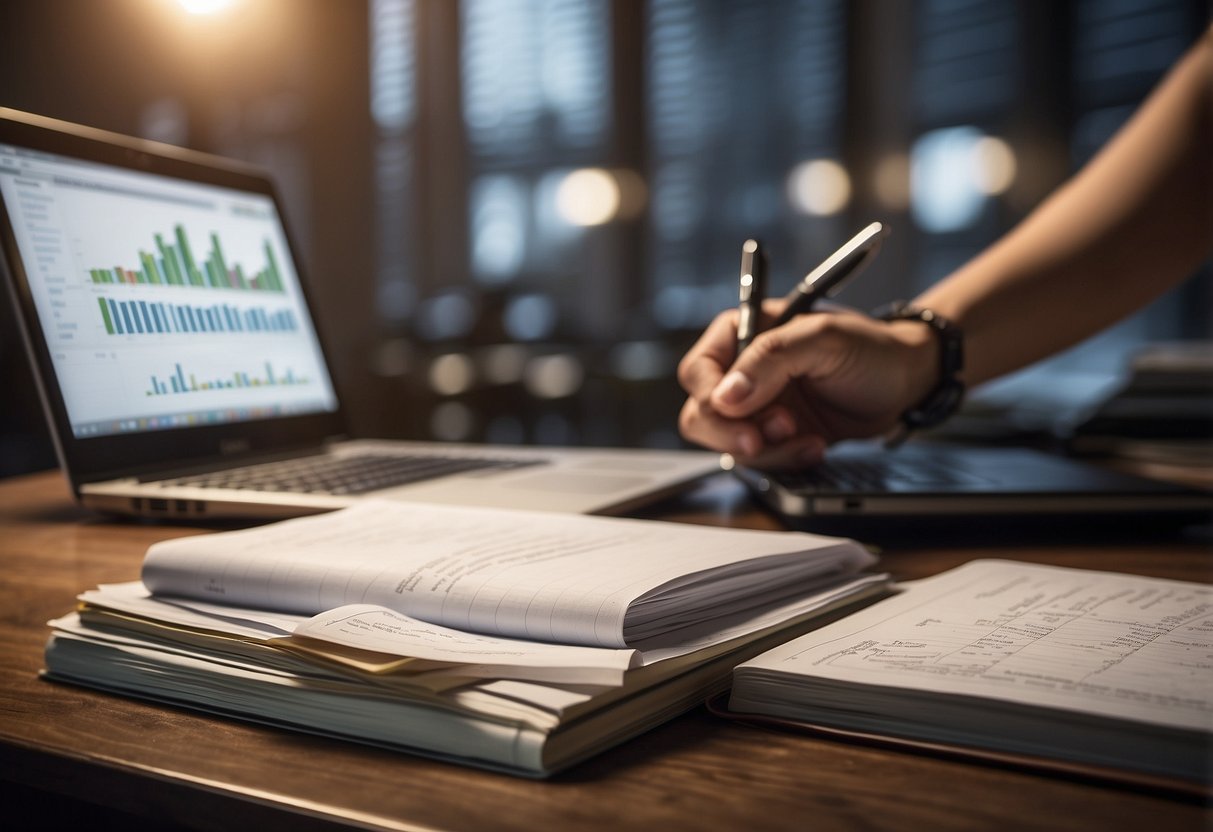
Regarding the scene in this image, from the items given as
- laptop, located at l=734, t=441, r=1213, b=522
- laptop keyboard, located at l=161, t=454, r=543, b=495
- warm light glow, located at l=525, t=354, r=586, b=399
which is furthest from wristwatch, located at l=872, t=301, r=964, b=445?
warm light glow, located at l=525, t=354, r=586, b=399

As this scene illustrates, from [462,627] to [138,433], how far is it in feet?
1.97

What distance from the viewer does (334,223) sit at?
562 centimetres

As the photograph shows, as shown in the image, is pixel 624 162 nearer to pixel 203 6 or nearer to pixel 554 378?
pixel 554 378

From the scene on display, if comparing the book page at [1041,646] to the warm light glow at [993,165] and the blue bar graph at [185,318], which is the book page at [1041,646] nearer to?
the blue bar graph at [185,318]

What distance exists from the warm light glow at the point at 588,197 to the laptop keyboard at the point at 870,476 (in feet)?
17.0

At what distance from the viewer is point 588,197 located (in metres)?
6.08

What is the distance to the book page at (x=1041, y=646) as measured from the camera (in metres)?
0.34

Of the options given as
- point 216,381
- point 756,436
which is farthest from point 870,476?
point 216,381

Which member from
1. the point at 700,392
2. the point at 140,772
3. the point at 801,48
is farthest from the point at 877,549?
the point at 801,48

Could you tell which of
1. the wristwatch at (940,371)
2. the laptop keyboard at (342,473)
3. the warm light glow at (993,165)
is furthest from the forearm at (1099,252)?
the warm light glow at (993,165)

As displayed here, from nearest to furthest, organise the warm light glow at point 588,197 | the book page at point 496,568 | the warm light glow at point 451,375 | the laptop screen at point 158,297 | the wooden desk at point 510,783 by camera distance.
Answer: the wooden desk at point 510,783, the book page at point 496,568, the laptop screen at point 158,297, the warm light glow at point 451,375, the warm light glow at point 588,197

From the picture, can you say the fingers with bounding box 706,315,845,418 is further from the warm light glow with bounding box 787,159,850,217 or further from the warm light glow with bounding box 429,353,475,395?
the warm light glow with bounding box 787,159,850,217

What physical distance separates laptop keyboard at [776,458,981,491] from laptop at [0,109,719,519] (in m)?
0.12

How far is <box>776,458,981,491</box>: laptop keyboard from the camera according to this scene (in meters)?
0.79
